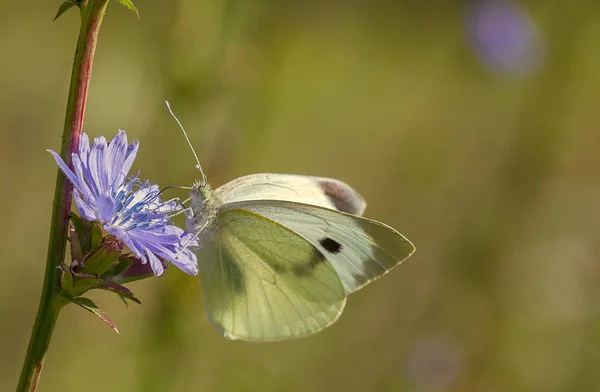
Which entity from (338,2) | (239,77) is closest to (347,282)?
(239,77)

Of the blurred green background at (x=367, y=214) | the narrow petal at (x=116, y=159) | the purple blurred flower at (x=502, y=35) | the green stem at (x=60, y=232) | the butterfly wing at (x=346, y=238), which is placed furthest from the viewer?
the purple blurred flower at (x=502, y=35)

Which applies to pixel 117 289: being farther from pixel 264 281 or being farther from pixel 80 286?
pixel 264 281

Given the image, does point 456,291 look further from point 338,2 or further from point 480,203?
point 338,2

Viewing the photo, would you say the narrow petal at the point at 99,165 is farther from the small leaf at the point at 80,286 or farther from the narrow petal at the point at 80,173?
the small leaf at the point at 80,286

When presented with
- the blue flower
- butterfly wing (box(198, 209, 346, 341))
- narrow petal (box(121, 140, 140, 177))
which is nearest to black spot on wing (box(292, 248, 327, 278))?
butterfly wing (box(198, 209, 346, 341))

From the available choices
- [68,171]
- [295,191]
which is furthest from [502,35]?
[68,171]

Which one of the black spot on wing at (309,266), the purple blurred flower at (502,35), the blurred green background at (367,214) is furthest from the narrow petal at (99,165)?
the purple blurred flower at (502,35)

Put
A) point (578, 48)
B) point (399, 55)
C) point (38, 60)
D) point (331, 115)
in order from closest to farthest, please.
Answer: point (578, 48)
point (38, 60)
point (331, 115)
point (399, 55)

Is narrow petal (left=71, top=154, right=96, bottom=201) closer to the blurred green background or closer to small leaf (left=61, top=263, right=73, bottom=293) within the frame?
small leaf (left=61, top=263, right=73, bottom=293)
